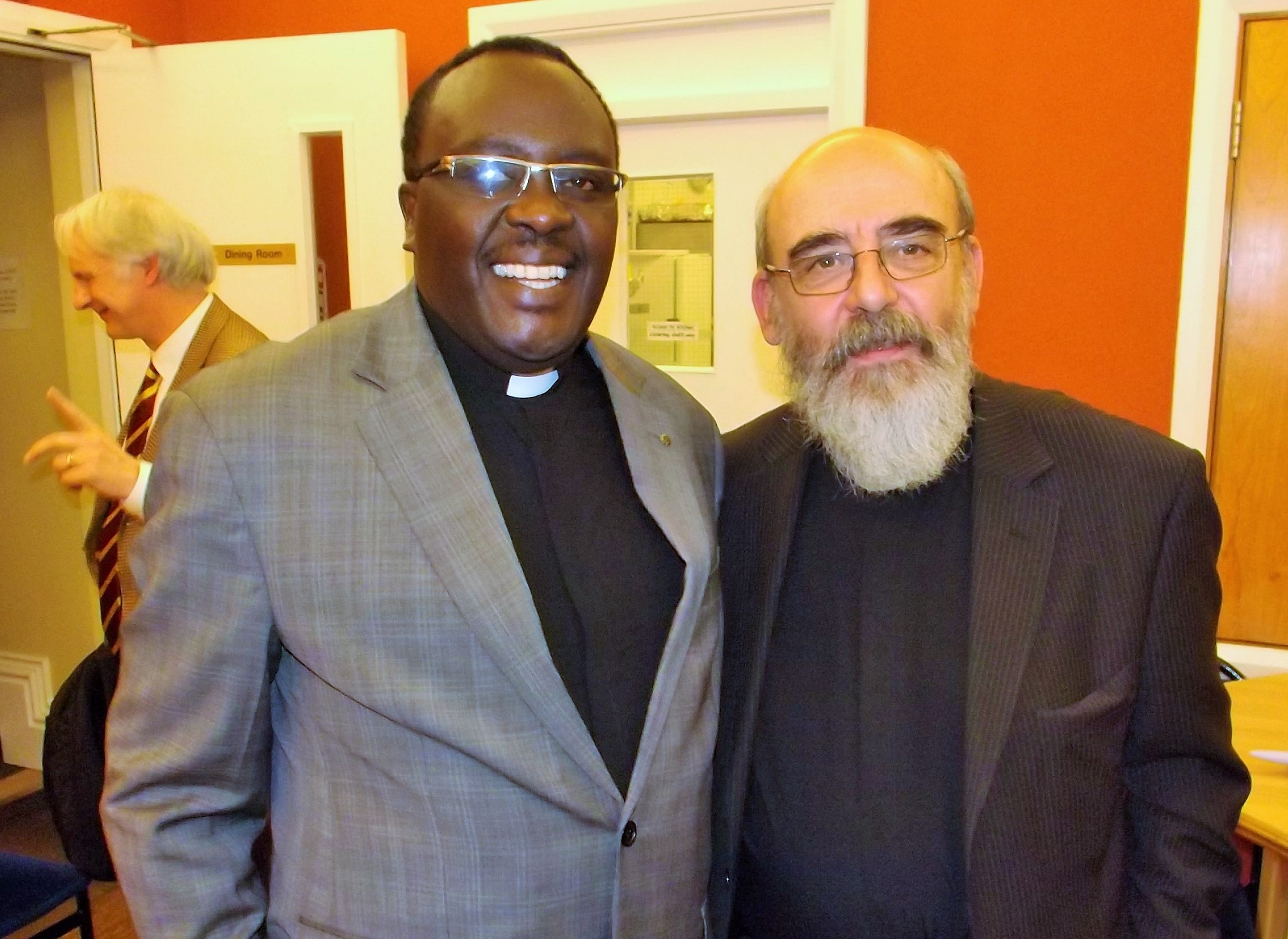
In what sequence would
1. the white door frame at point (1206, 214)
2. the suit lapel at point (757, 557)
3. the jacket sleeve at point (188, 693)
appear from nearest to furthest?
1. the jacket sleeve at point (188, 693)
2. the suit lapel at point (757, 557)
3. the white door frame at point (1206, 214)

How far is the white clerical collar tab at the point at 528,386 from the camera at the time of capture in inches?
53.9

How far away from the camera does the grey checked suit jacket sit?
3.60ft

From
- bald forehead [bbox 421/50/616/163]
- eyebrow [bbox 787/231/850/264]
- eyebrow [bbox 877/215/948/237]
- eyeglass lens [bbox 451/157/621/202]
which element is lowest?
eyebrow [bbox 787/231/850/264]

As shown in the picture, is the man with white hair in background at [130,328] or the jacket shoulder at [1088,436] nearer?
the jacket shoulder at [1088,436]

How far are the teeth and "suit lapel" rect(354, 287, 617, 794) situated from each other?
0.15 meters

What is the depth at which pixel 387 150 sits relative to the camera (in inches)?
122

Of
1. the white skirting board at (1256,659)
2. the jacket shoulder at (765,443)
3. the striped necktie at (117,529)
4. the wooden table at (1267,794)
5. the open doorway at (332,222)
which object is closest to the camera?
the jacket shoulder at (765,443)

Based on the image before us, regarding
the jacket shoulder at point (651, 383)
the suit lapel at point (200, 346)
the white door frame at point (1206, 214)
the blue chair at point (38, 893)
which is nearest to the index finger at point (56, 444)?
the suit lapel at point (200, 346)

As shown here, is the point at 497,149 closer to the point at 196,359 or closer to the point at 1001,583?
the point at 1001,583

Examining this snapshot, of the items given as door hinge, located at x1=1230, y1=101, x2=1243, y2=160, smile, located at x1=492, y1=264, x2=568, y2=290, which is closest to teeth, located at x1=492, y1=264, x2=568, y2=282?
smile, located at x1=492, y1=264, x2=568, y2=290

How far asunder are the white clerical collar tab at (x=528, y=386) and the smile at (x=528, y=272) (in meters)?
0.17

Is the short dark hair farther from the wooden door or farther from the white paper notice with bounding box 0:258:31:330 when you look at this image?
the white paper notice with bounding box 0:258:31:330

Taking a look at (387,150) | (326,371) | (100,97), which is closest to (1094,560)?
(326,371)

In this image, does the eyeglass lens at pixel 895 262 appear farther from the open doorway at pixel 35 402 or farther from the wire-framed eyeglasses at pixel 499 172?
the open doorway at pixel 35 402
